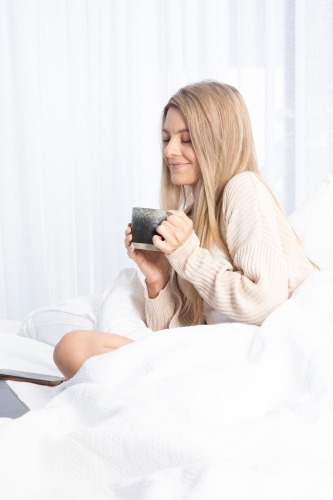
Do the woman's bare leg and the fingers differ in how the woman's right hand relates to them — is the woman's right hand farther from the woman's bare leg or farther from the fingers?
the woman's bare leg

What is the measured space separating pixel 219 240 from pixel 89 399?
743mm

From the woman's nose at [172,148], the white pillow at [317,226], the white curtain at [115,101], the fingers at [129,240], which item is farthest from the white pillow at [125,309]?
the white curtain at [115,101]

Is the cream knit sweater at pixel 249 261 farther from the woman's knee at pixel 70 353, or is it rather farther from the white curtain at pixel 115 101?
the white curtain at pixel 115 101

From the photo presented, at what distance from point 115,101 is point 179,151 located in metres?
1.58

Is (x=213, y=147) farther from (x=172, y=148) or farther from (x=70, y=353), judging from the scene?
(x=70, y=353)

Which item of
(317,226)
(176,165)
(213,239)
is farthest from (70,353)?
(317,226)

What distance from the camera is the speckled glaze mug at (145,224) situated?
1682mm

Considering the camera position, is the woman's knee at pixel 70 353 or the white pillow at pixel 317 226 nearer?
the woman's knee at pixel 70 353

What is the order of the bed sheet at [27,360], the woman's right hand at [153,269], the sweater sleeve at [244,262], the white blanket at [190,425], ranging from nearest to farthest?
the white blanket at [190,425]
the bed sheet at [27,360]
the sweater sleeve at [244,262]
the woman's right hand at [153,269]

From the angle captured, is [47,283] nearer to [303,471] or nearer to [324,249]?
[324,249]

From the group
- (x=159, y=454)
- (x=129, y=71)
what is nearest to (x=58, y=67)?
(x=129, y=71)

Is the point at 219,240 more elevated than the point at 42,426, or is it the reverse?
the point at 219,240

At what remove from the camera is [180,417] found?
3.59ft

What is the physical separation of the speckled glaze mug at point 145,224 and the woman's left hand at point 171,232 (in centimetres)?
2
